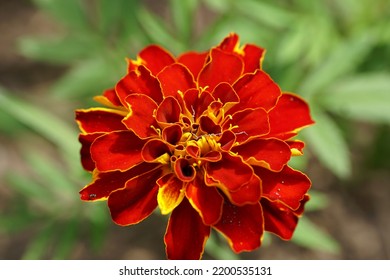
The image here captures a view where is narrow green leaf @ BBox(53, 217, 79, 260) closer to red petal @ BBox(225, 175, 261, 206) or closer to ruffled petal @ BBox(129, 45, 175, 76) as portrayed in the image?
ruffled petal @ BBox(129, 45, 175, 76)

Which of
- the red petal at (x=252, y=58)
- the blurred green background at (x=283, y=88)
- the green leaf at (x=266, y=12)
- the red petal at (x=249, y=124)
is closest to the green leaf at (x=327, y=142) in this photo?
the blurred green background at (x=283, y=88)

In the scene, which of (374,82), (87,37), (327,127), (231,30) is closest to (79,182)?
(87,37)

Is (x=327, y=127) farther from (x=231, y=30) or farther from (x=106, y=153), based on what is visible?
(x=106, y=153)

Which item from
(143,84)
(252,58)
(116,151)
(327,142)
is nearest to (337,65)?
(327,142)

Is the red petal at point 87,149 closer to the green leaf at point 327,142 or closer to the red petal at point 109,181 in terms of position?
the red petal at point 109,181

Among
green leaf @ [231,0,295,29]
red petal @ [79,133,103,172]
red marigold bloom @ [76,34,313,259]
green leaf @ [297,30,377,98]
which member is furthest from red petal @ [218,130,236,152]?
green leaf @ [231,0,295,29]
